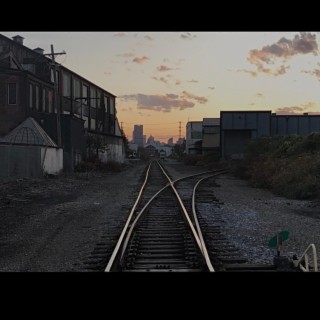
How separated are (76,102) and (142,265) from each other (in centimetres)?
5246

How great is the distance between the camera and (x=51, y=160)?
3266 centimetres

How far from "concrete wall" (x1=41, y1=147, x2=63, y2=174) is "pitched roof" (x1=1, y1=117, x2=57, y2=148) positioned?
2010mm

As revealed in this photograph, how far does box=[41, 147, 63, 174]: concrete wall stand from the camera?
30.6 metres

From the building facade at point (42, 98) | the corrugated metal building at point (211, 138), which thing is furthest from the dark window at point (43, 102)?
the corrugated metal building at point (211, 138)

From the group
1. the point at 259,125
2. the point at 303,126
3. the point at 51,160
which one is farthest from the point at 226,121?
the point at 51,160

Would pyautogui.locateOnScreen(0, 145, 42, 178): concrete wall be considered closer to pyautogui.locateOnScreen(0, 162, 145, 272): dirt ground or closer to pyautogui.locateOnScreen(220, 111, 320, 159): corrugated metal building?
pyautogui.locateOnScreen(0, 162, 145, 272): dirt ground
